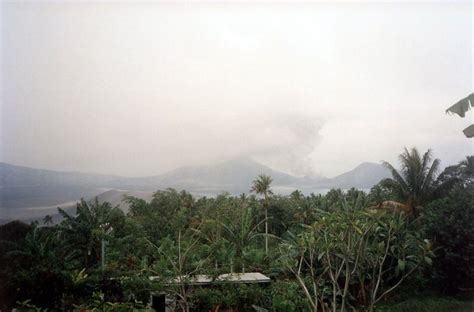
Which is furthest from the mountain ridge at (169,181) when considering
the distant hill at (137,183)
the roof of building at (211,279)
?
the roof of building at (211,279)

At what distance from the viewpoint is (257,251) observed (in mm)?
9961

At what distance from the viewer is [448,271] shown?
10.0m

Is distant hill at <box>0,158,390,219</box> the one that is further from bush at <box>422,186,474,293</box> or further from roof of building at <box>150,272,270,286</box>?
roof of building at <box>150,272,270,286</box>

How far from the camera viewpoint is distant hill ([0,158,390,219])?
24.5 ft

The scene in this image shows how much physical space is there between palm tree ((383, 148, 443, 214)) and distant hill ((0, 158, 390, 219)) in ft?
1.71

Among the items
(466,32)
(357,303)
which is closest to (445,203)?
(357,303)

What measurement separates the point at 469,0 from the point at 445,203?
18.0 ft

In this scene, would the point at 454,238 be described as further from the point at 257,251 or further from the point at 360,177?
the point at 257,251

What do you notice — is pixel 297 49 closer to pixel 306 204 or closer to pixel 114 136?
pixel 114 136

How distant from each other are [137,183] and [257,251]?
10.6 ft

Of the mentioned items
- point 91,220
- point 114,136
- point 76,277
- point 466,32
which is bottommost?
point 76,277

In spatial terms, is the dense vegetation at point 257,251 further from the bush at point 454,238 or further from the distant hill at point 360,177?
the distant hill at point 360,177

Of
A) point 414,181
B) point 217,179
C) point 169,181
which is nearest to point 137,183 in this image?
point 169,181

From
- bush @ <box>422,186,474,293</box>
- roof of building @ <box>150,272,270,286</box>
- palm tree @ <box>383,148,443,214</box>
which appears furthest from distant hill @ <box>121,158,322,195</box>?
bush @ <box>422,186,474,293</box>
